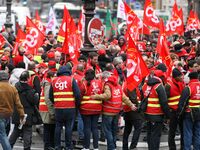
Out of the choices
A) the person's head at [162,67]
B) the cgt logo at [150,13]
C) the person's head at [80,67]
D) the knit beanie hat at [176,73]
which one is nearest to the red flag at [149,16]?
the cgt logo at [150,13]

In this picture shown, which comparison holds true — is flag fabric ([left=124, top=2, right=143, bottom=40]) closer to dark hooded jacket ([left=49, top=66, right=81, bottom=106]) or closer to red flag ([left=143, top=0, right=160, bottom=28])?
red flag ([left=143, top=0, right=160, bottom=28])

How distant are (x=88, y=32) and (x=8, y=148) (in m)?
5.24

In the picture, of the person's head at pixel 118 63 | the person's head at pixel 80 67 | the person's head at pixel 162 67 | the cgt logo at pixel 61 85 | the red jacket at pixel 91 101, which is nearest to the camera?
the cgt logo at pixel 61 85

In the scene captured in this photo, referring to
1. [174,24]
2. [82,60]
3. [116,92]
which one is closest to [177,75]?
[116,92]

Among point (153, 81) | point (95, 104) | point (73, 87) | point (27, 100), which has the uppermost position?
point (153, 81)

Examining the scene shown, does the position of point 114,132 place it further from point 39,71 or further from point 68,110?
point 39,71

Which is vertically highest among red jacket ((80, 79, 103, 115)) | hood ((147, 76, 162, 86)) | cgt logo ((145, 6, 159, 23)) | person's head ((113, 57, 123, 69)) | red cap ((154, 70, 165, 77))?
cgt logo ((145, 6, 159, 23))

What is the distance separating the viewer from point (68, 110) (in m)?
13.5

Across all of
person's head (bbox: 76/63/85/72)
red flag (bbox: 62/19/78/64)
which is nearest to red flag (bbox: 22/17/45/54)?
red flag (bbox: 62/19/78/64)

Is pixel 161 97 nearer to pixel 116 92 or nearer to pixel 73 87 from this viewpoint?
pixel 116 92

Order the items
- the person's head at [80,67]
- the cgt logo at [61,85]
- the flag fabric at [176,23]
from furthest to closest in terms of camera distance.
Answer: the flag fabric at [176,23] → the person's head at [80,67] → the cgt logo at [61,85]

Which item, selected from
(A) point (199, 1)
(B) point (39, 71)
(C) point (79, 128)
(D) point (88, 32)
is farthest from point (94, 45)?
(A) point (199, 1)

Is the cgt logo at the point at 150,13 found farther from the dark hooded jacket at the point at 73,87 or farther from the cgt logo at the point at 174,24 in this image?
the dark hooded jacket at the point at 73,87

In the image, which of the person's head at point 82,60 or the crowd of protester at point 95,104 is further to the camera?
the person's head at point 82,60
